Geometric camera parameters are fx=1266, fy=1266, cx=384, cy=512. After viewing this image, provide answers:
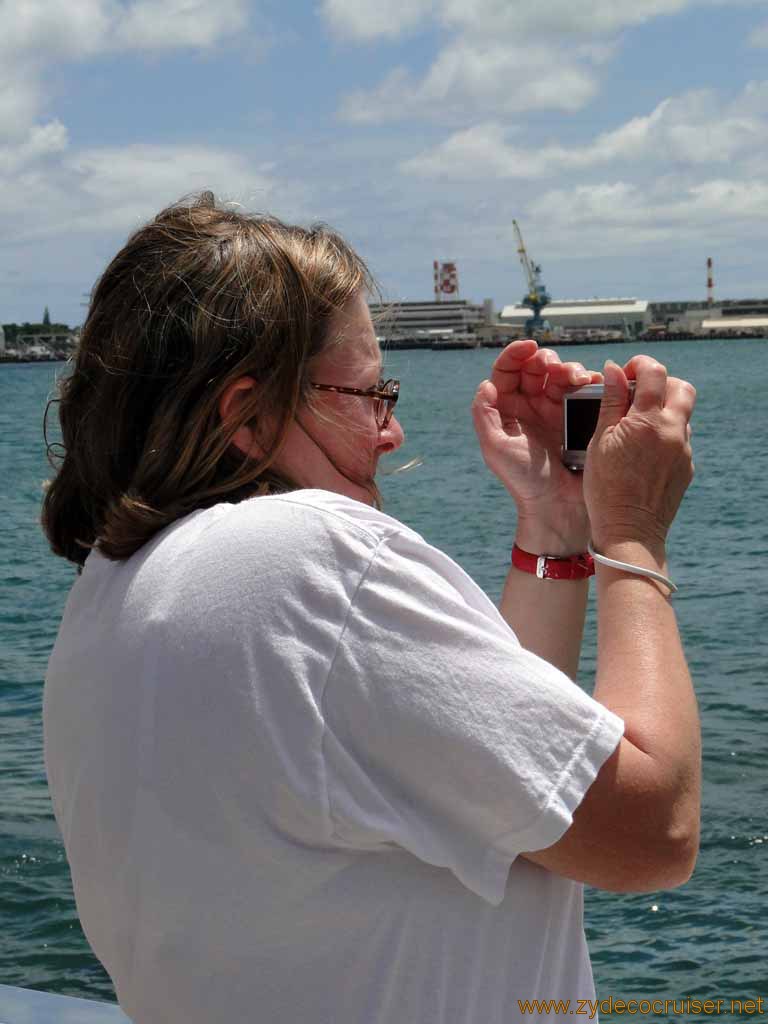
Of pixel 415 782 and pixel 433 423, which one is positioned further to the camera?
pixel 433 423

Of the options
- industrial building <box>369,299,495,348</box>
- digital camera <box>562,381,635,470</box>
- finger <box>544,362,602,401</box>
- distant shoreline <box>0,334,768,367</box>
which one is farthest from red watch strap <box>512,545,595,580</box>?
industrial building <box>369,299,495,348</box>

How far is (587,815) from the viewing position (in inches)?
46.9

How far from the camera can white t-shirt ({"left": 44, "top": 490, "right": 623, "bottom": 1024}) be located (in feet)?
3.78

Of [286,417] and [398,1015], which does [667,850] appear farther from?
[286,417]

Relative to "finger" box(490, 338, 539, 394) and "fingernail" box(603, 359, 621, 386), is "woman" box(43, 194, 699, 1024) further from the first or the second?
"finger" box(490, 338, 539, 394)

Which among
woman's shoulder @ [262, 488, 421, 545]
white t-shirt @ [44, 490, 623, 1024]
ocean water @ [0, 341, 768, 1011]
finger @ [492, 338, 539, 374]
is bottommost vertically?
ocean water @ [0, 341, 768, 1011]

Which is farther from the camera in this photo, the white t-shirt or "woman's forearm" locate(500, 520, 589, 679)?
"woman's forearm" locate(500, 520, 589, 679)

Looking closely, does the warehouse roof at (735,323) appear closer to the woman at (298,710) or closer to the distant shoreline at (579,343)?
the distant shoreline at (579,343)

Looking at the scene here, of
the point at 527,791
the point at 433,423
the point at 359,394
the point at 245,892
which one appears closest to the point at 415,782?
the point at 527,791

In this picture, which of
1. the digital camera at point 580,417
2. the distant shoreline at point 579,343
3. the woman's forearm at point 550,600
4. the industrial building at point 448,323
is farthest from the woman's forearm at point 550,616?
the industrial building at point 448,323

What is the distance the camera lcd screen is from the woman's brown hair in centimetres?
41

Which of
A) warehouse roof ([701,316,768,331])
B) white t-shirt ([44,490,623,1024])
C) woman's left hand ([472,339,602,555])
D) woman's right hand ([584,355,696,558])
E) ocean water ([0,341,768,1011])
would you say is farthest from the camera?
warehouse roof ([701,316,768,331])

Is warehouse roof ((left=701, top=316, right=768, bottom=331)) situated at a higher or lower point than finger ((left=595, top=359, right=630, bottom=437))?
higher

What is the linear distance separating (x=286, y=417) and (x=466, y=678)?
0.39 m
